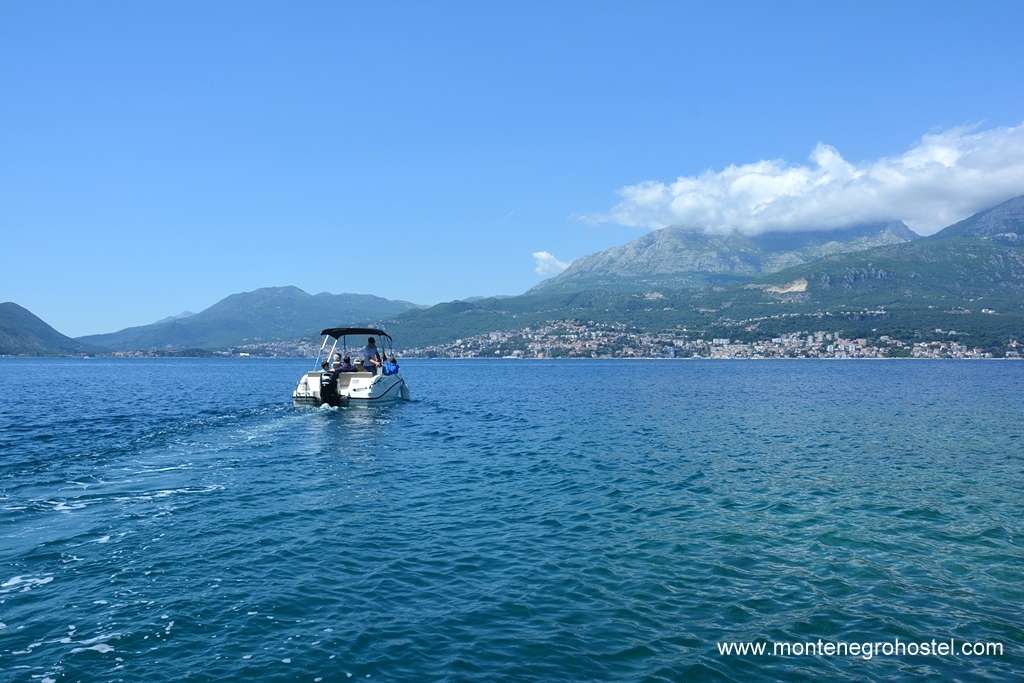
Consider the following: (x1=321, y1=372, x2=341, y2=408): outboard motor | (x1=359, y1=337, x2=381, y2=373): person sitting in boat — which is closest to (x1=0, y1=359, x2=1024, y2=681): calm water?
(x1=321, y1=372, x2=341, y2=408): outboard motor

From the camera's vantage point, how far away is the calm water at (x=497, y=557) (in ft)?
32.5

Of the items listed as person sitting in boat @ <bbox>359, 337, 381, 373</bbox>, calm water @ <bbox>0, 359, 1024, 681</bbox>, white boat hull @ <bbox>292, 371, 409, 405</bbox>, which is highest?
person sitting in boat @ <bbox>359, 337, 381, 373</bbox>

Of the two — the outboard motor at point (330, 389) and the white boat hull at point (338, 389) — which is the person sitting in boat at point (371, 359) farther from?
the outboard motor at point (330, 389)

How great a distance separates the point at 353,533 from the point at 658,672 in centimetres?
966

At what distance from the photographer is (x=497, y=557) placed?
48.6 feet

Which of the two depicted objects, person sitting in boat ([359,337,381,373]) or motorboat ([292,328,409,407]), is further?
person sitting in boat ([359,337,381,373])

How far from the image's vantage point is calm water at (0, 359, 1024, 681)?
990 cm

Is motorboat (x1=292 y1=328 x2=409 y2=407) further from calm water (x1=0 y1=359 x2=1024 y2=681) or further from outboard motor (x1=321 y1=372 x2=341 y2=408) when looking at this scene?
calm water (x1=0 y1=359 x2=1024 y2=681)

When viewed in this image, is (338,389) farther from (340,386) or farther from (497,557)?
(497,557)

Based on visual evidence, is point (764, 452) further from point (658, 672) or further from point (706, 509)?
point (658, 672)

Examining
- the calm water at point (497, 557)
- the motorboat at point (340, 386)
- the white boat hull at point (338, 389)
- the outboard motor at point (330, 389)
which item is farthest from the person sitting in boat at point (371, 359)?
the calm water at point (497, 557)

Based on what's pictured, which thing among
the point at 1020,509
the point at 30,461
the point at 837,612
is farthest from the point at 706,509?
the point at 30,461

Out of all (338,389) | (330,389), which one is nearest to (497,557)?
(330,389)

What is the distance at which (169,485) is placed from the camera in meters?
22.2
